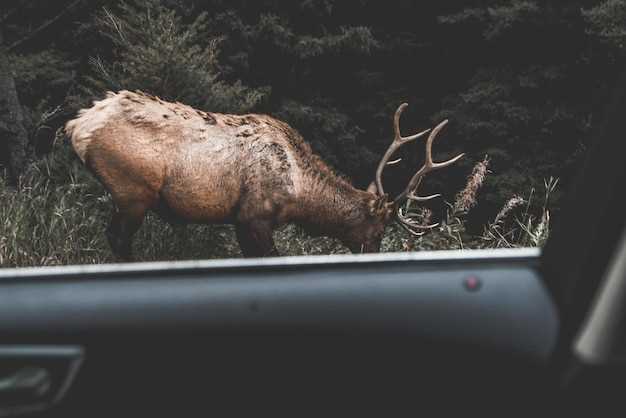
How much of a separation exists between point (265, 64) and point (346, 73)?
1.85 m

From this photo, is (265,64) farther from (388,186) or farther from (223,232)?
(223,232)

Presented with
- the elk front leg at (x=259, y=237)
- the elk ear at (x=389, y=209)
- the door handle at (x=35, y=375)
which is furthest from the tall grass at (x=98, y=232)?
the door handle at (x=35, y=375)

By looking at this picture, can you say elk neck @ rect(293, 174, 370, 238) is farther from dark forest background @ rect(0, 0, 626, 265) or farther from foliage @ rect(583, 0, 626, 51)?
foliage @ rect(583, 0, 626, 51)

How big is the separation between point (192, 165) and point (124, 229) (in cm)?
83

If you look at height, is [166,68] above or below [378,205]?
above

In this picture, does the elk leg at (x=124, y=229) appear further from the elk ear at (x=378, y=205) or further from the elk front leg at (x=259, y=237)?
the elk ear at (x=378, y=205)

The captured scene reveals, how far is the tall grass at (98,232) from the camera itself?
316 inches

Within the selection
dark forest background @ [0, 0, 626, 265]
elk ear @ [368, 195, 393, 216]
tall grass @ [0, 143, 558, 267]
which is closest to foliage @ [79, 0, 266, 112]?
tall grass @ [0, 143, 558, 267]

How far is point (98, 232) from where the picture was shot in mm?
8625

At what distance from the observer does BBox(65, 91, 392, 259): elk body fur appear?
7156mm

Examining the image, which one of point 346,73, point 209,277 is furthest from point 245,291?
point 346,73

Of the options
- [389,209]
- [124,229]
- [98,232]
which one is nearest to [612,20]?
[389,209]

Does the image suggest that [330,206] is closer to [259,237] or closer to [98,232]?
[259,237]

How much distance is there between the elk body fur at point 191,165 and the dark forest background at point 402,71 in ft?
18.8
